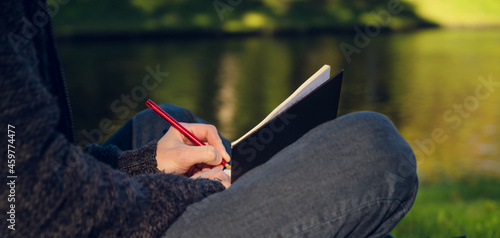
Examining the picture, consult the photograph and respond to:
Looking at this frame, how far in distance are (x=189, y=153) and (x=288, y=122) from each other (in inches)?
13.0

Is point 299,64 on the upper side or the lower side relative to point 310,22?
upper

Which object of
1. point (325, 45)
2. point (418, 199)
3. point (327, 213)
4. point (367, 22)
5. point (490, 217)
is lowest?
point (367, 22)

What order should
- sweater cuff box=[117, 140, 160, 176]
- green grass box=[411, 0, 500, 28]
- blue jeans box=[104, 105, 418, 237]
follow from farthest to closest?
green grass box=[411, 0, 500, 28], sweater cuff box=[117, 140, 160, 176], blue jeans box=[104, 105, 418, 237]

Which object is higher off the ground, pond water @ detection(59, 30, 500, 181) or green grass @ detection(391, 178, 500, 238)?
green grass @ detection(391, 178, 500, 238)

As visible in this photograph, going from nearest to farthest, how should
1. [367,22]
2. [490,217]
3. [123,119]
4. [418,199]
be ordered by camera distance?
[490,217]
[418,199]
[123,119]
[367,22]

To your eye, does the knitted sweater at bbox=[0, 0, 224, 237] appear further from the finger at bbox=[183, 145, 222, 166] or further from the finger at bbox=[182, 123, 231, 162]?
the finger at bbox=[182, 123, 231, 162]

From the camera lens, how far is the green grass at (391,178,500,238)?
3.60 m

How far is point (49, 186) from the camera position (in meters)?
1.19

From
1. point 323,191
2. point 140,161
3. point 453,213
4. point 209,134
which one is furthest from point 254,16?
point 323,191

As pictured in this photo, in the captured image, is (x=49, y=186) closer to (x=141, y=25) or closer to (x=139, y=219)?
(x=139, y=219)

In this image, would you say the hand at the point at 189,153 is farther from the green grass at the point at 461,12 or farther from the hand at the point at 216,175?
the green grass at the point at 461,12

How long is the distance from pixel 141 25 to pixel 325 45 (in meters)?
8.45

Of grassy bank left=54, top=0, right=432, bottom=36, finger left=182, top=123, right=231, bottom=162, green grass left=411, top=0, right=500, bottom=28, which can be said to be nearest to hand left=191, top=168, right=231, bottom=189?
finger left=182, top=123, right=231, bottom=162

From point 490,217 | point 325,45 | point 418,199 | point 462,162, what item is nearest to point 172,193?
point 490,217
